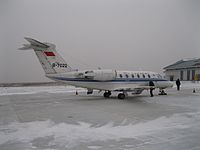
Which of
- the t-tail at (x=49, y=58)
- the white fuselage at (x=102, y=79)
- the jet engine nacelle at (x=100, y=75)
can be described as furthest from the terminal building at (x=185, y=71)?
→ the t-tail at (x=49, y=58)

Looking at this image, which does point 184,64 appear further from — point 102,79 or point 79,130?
point 79,130

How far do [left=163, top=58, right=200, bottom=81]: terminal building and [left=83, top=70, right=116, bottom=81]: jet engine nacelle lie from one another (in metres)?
40.5

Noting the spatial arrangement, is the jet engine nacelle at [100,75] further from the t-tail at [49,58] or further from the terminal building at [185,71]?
the terminal building at [185,71]

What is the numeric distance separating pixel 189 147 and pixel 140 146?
3.68 feet

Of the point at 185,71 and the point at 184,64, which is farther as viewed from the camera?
the point at 184,64

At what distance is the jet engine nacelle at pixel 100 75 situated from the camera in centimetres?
1661

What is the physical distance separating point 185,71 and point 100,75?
47.3m

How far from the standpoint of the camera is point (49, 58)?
16281 millimetres

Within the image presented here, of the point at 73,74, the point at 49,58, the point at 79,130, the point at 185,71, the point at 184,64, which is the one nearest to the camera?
the point at 79,130

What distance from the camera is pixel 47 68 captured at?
16344mm

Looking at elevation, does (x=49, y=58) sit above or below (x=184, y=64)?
below

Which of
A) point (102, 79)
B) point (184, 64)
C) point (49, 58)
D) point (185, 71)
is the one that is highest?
point (184, 64)

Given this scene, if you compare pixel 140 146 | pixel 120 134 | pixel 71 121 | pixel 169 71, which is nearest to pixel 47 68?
pixel 71 121

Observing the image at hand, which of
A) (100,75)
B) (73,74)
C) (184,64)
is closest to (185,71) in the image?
(184,64)
